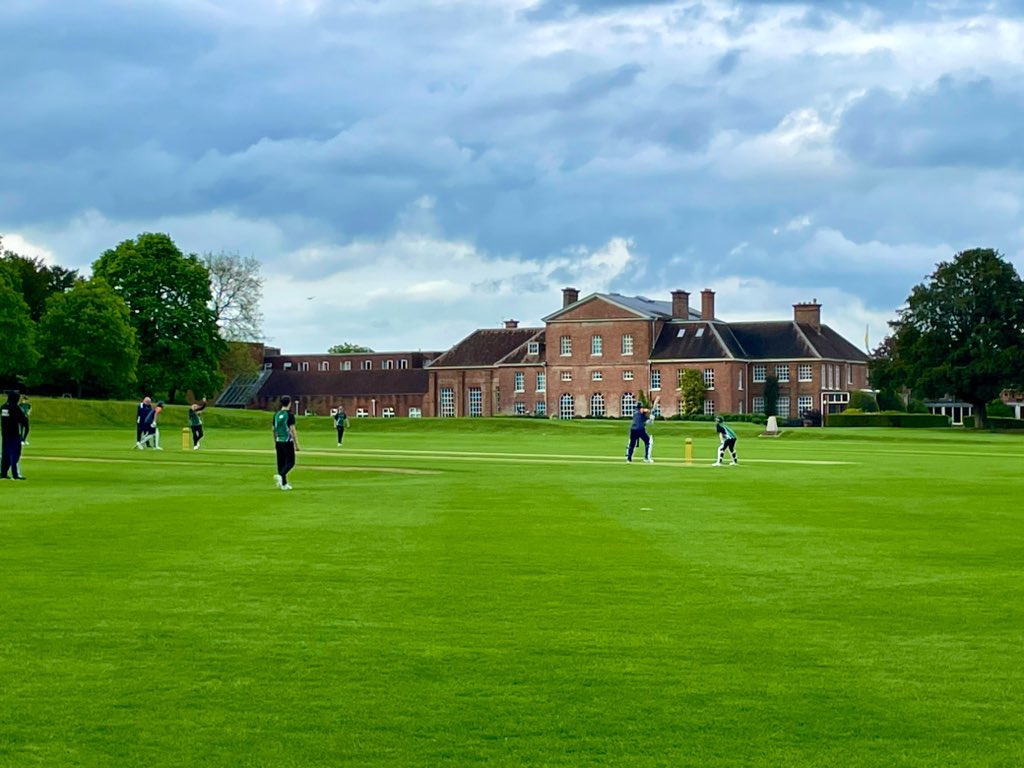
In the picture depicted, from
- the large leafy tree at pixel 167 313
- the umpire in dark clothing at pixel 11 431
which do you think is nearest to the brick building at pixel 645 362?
the large leafy tree at pixel 167 313

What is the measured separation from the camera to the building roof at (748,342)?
5187 inches

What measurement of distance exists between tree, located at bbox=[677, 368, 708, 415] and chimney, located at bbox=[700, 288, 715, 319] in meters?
10.1

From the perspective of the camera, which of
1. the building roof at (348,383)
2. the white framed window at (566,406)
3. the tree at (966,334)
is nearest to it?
the tree at (966,334)

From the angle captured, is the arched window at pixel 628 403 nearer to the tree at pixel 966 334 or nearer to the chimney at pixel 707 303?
the chimney at pixel 707 303

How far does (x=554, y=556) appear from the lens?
17.3 metres

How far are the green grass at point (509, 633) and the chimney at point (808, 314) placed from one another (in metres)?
112

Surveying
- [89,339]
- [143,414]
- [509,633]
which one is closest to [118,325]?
[89,339]

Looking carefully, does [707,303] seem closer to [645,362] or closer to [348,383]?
[645,362]

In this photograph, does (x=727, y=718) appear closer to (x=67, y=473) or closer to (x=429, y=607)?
(x=429, y=607)

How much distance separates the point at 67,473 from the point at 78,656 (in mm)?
26474

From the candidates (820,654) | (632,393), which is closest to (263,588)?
(820,654)

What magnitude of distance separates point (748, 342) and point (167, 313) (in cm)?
5427

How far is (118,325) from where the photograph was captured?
97.9m

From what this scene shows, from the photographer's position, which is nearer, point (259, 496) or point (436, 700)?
point (436, 700)
